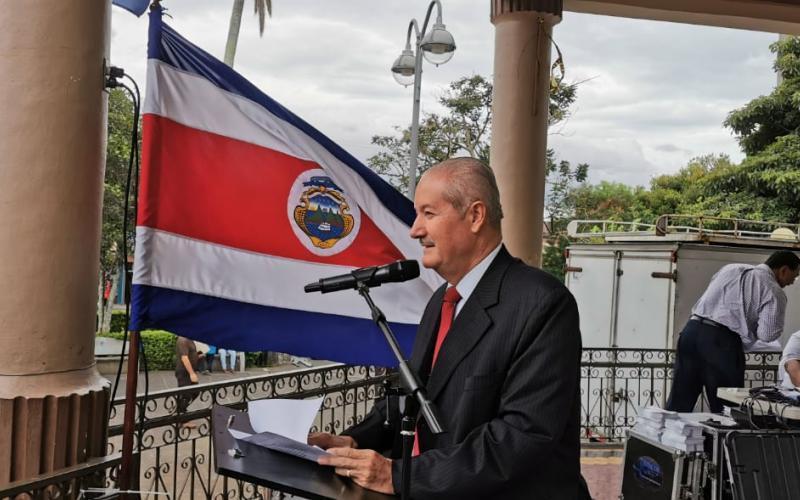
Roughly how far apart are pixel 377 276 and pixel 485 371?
47 centimetres

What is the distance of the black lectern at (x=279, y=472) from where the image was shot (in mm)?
1944

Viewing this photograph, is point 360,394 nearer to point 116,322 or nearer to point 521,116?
point 521,116

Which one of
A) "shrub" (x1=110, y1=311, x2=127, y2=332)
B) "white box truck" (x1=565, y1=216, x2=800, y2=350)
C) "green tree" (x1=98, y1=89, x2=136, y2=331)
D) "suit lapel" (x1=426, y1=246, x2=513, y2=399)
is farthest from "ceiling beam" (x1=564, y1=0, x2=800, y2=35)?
"shrub" (x1=110, y1=311, x2=127, y2=332)

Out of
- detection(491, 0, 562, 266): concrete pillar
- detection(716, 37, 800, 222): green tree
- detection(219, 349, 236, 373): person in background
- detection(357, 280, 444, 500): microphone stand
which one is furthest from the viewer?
detection(716, 37, 800, 222): green tree

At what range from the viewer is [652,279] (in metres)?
10.6

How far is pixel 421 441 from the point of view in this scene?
8.21 feet

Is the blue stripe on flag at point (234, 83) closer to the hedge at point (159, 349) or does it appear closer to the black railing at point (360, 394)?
the black railing at point (360, 394)

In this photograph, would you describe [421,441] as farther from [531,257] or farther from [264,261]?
[531,257]

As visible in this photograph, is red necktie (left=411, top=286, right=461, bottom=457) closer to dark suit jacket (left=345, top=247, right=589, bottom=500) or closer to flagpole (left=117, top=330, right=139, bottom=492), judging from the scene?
dark suit jacket (left=345, top=247, right=589, bottom=500)

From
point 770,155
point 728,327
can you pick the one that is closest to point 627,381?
point 728,327

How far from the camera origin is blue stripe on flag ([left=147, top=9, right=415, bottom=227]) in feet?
10.3

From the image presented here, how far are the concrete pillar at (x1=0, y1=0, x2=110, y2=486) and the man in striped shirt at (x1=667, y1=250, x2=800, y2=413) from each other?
5435mm

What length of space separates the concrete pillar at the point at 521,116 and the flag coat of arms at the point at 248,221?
3347 millimetres

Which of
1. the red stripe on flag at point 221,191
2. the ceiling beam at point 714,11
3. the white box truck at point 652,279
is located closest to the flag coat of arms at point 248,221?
the red stripe on flag at point 221,191
